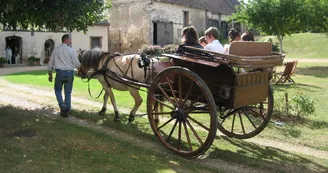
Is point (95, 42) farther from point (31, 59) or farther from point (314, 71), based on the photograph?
point (314, 71)

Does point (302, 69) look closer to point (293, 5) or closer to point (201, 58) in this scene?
point (293, 5)

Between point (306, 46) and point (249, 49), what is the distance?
29.4 m

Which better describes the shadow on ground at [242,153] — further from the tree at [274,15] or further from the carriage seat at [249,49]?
the tree at [274,15]

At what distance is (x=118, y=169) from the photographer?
4.60 meters

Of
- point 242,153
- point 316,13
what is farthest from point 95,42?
point 242,153

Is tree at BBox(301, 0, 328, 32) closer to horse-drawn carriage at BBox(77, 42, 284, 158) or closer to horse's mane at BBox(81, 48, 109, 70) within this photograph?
horse's mane at BBox(81, 48, 109, 70)

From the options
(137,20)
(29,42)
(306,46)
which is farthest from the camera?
(306,46)

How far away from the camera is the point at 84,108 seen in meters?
8.83

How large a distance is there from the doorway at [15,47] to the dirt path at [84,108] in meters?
13.4

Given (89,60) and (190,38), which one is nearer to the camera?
(190,38)

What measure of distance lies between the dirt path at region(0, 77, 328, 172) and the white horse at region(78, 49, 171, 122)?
851 mm

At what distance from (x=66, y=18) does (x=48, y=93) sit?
16.1ft

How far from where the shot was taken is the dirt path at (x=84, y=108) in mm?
5034

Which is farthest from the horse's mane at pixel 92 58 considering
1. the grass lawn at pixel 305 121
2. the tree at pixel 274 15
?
the tree at pixel 274 15
